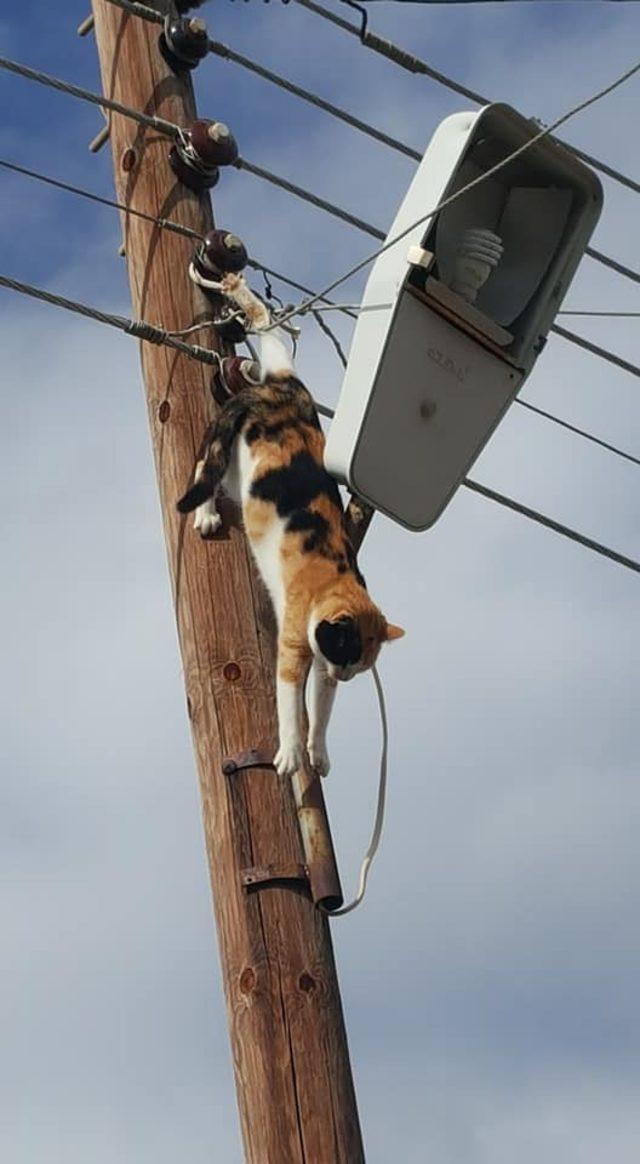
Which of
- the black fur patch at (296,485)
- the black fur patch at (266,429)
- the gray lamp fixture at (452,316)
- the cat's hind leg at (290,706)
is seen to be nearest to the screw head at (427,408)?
the gray lamp fixture at (452,316)

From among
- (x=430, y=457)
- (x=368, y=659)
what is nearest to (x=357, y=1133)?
(x=368, y=659)

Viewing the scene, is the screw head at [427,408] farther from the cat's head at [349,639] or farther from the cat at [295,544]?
the cat's head at [349,639]

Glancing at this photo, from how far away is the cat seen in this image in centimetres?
480

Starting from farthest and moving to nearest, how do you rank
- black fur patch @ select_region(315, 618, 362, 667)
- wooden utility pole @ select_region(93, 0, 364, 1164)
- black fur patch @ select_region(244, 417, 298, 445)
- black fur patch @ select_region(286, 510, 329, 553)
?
black fur patch @ select_region(244, 417, 298, 445)
black fur patch @ select_region(286, 510, 329, 553)
black fur patch @ select_region(315, 618, 362, 667)
wooden utility pole @ select_region(93, 0, 364, 1164)

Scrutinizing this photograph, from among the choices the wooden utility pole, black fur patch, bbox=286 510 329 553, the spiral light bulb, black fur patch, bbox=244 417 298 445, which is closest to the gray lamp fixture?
the spiral light bulb

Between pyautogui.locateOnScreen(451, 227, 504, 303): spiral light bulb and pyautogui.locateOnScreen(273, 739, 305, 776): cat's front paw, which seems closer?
pyautogui.locateOnScreen(273, 739, 305, 776): cat's front paw

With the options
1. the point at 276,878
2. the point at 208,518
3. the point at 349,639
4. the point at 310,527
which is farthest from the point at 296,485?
the point at 276,878

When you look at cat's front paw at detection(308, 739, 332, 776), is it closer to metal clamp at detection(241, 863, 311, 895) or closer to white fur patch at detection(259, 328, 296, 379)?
metal clamp at detection(241, 863, 311, 895)

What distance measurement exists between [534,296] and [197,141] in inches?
38.9

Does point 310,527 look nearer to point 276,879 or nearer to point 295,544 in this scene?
point 295,544

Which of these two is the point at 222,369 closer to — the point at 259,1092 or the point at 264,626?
the point at 264,626

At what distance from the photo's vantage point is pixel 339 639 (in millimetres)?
4758

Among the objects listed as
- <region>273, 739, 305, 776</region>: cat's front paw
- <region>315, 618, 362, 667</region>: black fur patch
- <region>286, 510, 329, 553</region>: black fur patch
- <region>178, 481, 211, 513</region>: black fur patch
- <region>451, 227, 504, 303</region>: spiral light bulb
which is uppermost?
<region>451, 227, 504, 303</region>: spiral light bulb

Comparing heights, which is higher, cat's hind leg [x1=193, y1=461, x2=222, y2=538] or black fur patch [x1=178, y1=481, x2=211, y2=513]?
black fur patch [x1=178, y1=481, x2=211, y2=513]
